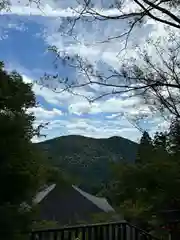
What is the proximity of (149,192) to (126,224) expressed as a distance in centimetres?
69

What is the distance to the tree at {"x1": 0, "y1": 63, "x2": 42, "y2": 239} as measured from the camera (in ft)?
12.0

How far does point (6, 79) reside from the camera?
3.99m

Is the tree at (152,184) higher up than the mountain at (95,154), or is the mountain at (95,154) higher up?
the mountain at (95,154)

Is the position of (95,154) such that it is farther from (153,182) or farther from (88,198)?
(153,182)

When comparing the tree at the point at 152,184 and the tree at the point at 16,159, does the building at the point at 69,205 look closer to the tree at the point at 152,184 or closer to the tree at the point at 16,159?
the tree at the point at 16,159

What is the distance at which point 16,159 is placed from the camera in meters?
3.77

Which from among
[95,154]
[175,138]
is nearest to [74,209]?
[95,154]

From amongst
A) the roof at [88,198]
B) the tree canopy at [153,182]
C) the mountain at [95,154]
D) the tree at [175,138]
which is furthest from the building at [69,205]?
the tree at [175,138]

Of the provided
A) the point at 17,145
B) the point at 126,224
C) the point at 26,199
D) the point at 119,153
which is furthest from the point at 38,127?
the point at 119,153

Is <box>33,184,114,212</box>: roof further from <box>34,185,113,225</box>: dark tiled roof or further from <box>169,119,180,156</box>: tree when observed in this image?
<box>169,119,180,156</box>: tree

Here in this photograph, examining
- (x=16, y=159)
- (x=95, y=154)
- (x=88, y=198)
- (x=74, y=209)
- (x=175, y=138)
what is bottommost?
(x=74, y=209)

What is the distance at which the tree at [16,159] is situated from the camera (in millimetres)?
3654

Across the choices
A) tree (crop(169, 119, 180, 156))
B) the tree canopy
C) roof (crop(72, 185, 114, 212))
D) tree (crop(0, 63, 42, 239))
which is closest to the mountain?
roof (crop(72, 185, 114, 212))

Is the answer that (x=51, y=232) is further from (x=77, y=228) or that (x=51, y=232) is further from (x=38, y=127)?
(x=38, y=127)
